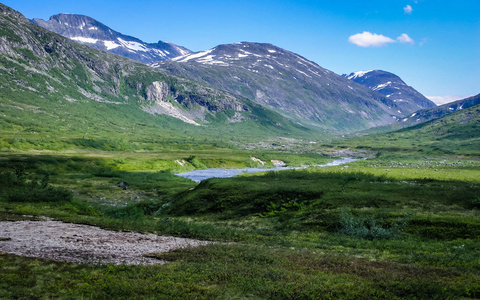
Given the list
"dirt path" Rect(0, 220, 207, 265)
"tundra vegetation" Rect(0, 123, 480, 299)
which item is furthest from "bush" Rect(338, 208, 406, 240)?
"dirt path" Rect(0, 220, 207, 265)

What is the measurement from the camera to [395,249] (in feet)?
81.2

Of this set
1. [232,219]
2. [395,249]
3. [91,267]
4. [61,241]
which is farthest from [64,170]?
[395,249]

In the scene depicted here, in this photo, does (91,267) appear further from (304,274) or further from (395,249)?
(395,249)

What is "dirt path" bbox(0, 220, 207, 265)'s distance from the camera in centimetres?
1880

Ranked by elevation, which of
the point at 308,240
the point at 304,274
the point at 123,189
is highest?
the point at 304,274

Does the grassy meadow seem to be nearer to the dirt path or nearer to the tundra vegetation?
the tundra vegetation

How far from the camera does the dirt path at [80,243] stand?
18797 millimetres

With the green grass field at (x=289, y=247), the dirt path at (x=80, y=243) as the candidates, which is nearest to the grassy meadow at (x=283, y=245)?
the green grass field at (x=289, y=247)

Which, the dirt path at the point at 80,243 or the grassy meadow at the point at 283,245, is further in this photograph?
the dirt path at the point at 80,243

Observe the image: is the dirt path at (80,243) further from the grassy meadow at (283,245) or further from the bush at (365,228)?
the bush at (365,228)

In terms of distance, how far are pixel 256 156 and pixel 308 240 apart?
141429 millimetres

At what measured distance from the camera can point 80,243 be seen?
21.8 m

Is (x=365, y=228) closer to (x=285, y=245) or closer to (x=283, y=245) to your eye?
(x=285, y=245)

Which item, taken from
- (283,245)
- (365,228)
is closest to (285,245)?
(283,245)
